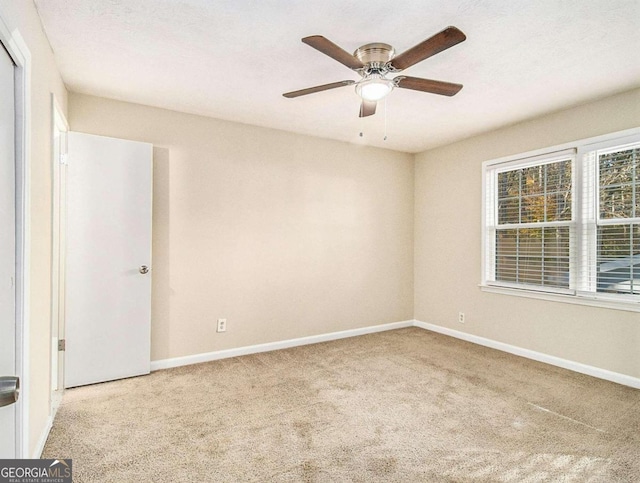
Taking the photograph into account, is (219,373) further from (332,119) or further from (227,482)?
(332,119)

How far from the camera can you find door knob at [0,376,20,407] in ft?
2.33

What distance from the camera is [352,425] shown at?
2432 millimetres

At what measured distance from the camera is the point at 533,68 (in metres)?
2.66

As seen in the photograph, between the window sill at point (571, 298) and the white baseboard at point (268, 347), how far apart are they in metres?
1.40

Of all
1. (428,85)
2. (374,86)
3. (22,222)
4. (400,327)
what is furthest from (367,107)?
(400,327)

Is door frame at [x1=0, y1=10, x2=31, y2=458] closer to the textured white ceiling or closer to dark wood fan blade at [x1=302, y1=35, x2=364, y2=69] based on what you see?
the textured white ceiling

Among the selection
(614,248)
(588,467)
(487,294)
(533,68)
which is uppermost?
(533,68)

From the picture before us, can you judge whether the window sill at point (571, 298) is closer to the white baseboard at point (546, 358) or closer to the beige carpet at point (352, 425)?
the white baseboard at point (546, 358)

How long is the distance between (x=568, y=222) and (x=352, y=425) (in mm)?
2795

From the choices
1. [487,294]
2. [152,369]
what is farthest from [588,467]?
[152,369]

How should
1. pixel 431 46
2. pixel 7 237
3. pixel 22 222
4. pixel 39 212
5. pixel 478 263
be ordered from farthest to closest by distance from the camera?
pixel 478 263, pixel 39 212, pixel 431 46, pixel 22 222, pixel 7 237

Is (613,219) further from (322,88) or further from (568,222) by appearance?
(322,88)

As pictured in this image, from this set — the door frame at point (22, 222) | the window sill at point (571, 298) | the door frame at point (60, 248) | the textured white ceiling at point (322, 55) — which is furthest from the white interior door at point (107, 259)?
the window sill at point (571, 298)

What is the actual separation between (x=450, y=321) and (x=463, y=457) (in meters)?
2.77
